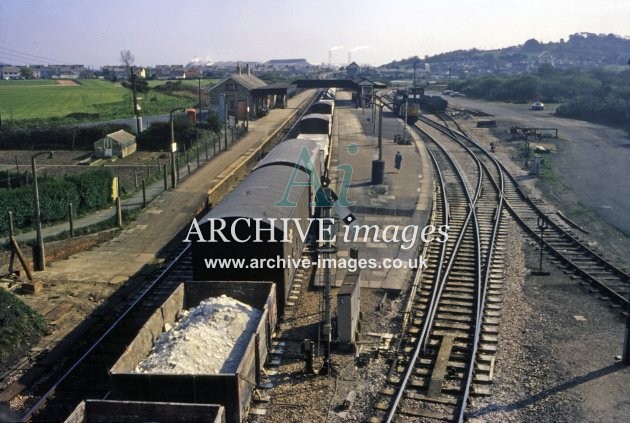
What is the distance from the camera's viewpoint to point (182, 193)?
28859 mm

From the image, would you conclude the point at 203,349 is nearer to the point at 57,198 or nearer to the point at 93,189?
the point at 57,198

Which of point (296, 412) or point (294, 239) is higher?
point (294, 239)

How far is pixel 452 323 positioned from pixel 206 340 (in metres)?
6.30

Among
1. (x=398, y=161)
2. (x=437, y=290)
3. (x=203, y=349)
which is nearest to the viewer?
(x=203, y=349)

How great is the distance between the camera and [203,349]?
11.6m

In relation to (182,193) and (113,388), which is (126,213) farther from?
(113,388)

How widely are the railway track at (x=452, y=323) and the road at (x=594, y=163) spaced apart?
511 centimetres

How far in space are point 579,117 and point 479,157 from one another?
98.4ft

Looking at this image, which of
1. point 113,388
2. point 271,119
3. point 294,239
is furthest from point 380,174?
point 271,119

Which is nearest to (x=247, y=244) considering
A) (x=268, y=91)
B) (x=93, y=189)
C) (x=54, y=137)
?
(x=93, y=189)

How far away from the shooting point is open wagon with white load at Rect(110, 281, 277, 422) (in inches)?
402

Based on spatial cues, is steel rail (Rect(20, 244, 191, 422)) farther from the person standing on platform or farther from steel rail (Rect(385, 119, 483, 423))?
the person standing on platform

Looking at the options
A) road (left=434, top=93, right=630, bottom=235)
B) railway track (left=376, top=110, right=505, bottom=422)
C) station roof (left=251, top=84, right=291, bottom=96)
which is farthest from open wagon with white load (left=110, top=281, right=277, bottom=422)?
station roof (left=251, top=84, right=291, bottom=96)

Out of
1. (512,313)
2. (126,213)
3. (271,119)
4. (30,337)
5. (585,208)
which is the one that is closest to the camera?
(30,337)
